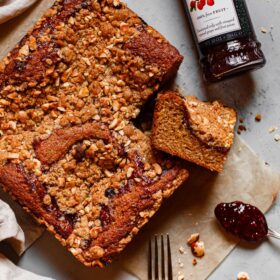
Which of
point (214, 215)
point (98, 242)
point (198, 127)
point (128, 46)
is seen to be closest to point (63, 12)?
point (128, 46)

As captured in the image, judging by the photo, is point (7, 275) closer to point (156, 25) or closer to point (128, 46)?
point (128, 46)

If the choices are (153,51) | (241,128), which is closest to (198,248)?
(241,128)

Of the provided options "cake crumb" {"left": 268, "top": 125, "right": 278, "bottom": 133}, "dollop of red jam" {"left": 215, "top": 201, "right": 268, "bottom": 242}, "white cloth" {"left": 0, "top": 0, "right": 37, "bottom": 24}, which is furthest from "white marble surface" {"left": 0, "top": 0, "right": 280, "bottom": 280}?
"white cloth" {"left": 0, "top": 0, "right": 37, "bottom": 24}

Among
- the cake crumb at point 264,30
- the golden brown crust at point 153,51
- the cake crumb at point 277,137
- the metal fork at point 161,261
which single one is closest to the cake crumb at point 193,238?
the metal fork at point 161,261

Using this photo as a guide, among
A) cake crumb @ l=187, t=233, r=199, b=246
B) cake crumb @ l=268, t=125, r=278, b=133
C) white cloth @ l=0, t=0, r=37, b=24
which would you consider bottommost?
cake crumb @ l=187, t=233, r=199, b=246

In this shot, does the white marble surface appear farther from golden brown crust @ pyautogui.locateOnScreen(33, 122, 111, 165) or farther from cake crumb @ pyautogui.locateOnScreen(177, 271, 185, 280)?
golden brown crust @ pyautogui.locateOnScreen(33, 122, 111, 165)

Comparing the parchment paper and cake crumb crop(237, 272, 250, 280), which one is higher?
the parchment paper

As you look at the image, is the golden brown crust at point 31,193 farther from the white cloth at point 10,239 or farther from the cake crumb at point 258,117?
the cake crumb at point 258,117
